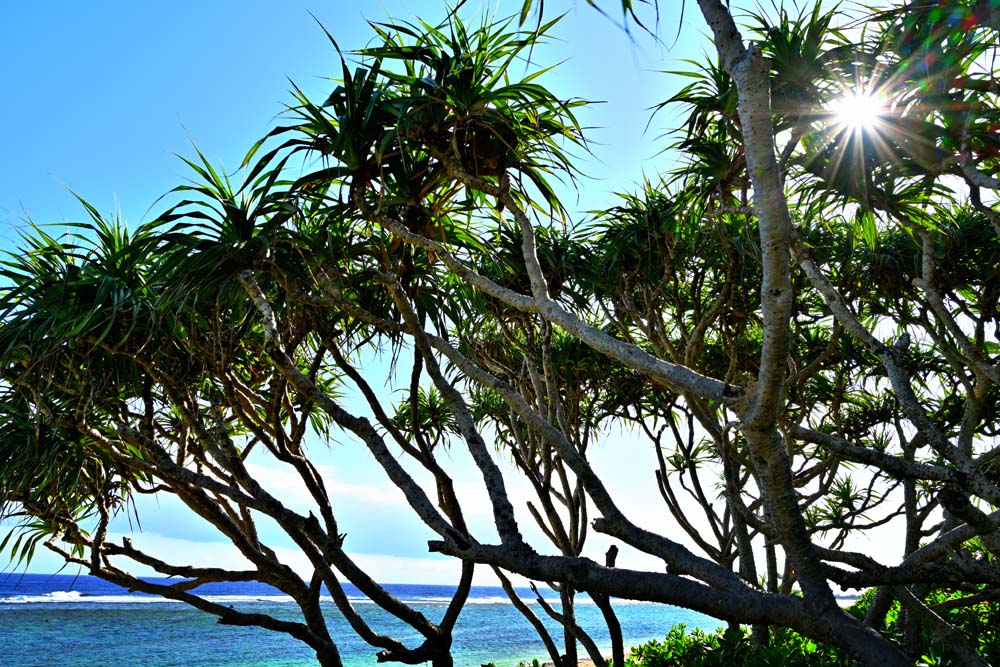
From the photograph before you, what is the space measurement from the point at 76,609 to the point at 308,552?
4032cm

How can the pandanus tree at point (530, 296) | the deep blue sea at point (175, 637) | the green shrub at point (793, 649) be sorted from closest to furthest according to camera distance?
the pandanus tree at point (530, 296) < the green shrub at point (793, 649) < the deep blue sea at point (175, 637)

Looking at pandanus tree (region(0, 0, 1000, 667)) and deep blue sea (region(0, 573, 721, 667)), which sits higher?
pandanus tree (region(0, 0, 1000, 667))

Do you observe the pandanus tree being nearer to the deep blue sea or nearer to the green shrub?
the green shrub

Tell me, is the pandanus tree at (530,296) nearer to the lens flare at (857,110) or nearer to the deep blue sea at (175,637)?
the lens flare at (857,110)

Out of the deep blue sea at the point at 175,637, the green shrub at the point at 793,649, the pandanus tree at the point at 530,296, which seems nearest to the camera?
the pandanus tree at the point at 530,296

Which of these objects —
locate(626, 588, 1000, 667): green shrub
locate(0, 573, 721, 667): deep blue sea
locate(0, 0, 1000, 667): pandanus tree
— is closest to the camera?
locate(0, 0, 1000, 667): pandanus tree

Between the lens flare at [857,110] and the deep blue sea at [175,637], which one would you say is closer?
the lens flare at [857,110]

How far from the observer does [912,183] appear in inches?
172

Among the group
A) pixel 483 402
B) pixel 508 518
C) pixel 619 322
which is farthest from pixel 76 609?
pixel 508 518

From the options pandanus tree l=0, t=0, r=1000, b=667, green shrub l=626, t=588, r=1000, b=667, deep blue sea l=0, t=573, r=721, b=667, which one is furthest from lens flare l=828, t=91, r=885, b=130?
deep blue sea l=0, t=573, r=721, b=667

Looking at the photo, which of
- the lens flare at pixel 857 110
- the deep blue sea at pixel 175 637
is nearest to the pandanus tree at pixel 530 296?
the lens flare at pixel 857 110

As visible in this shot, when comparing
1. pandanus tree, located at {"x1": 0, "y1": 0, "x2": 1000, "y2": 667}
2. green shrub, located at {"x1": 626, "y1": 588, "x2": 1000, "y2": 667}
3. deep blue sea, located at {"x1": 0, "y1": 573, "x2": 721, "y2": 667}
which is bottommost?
deep blue sea, located at {"x1": 0, "y1": 573, "x2": 721, "y2": 667}

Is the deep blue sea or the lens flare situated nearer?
the lens flare

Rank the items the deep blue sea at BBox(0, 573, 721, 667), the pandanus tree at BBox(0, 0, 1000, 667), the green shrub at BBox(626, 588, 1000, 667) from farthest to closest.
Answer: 1. the deep blue sea at BBox(0, 573, 721, 667)
2. the green shrub at BBox(626, 588, 1000, 667)
3. the pandanus tree at BBox(0, 0, 1000, 667)
